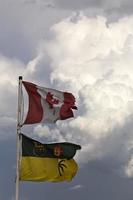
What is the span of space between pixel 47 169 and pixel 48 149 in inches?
56.6

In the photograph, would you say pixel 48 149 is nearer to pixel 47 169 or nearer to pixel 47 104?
pixel 47 169

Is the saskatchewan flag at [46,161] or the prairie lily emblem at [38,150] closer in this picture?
the saskatchewan flag at [46,161]

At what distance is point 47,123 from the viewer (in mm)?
48781

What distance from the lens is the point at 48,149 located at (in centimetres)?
4931

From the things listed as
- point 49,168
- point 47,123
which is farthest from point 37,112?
point 49,168

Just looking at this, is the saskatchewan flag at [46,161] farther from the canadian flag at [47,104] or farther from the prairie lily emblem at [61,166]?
the canadian flag at [47,104]

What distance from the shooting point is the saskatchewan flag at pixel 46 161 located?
160 feet

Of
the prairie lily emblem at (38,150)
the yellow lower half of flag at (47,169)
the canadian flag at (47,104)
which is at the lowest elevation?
the yellow lower half of flag at (47,169)

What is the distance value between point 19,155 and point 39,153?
1.86m

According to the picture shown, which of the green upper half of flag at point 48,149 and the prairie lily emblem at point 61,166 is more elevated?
the green upper half of flag at point 48,149

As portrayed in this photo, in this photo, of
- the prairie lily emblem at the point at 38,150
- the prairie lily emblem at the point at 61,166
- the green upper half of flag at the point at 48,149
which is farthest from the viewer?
the prairie lily emblem at the point at 61,166

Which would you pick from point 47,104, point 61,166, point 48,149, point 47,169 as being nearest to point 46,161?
point 47,169

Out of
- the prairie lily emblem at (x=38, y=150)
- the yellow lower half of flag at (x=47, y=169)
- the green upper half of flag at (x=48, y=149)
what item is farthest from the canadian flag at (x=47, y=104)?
the yellow lower half of flag at (x=47, y=169)

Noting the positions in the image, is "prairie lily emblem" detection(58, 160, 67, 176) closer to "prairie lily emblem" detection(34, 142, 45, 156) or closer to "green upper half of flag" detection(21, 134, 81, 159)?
"green upper half of flag" detection(21, 134, 81, 159)
